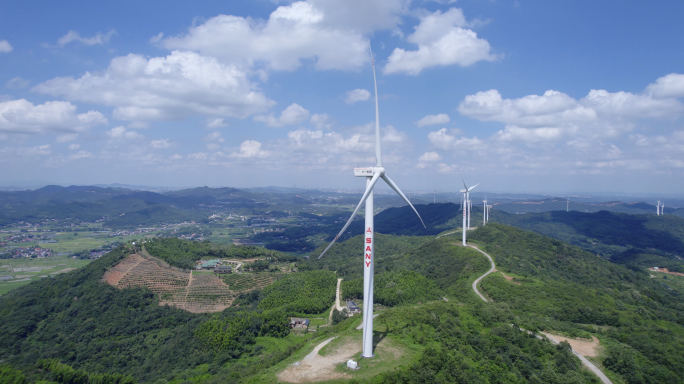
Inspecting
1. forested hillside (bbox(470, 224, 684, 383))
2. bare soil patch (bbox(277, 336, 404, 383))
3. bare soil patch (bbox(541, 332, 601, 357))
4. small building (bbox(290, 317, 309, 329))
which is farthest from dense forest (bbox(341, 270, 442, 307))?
bare soil patch (bbox(277, 336, 404, 383))

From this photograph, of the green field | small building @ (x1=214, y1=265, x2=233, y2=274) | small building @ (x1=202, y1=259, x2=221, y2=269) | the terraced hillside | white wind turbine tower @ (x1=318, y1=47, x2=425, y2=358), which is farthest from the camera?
the green field

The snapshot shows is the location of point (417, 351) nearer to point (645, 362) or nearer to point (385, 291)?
point (645, 362)

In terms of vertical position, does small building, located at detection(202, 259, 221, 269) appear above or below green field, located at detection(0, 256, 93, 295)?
above

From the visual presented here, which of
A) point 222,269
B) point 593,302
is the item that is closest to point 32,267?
point 222,269

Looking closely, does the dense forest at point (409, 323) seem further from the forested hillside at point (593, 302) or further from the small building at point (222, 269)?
the small building at point (222, 269)

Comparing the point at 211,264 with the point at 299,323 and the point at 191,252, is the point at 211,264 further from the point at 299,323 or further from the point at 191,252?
the point at 299,323

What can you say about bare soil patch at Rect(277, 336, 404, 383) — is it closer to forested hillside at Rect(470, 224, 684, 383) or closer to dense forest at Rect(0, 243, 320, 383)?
dense forest at Rect(0, 243, 320, 383)

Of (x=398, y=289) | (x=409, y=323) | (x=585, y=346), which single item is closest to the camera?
(x=585, y=346)
